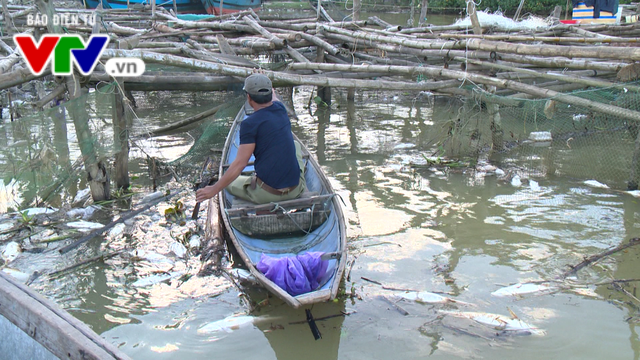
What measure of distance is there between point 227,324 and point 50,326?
1523 millimetres

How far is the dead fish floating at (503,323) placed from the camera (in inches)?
136

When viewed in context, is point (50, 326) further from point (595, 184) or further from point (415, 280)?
point (595, 184)

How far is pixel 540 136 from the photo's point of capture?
7773mm

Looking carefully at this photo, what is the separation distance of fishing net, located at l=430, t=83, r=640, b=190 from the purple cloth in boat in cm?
397

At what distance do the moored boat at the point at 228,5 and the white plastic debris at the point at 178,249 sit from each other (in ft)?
55.9

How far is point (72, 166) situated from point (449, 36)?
5.54 m

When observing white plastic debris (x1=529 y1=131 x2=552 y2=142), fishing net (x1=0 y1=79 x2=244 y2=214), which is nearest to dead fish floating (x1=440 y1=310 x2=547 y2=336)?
fishing net (x1=0 y1=79 x2=244 y2=214)

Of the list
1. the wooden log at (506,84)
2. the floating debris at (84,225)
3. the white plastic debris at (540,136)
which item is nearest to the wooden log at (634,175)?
the wooden log at (506,84)

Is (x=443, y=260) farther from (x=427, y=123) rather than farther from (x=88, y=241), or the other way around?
(x=427, y=123)

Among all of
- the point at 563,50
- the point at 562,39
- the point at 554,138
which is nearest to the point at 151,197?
the point at 563,50

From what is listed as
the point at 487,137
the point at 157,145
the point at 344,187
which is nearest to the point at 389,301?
the point at 344,187

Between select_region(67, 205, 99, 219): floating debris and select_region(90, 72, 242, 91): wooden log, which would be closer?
select_region(67, 205, 99, 219): floating debris

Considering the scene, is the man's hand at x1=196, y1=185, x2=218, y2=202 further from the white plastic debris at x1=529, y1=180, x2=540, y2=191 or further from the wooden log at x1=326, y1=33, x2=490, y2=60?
the wooden log at x1=326, y1=33, x2=490, y2=60
